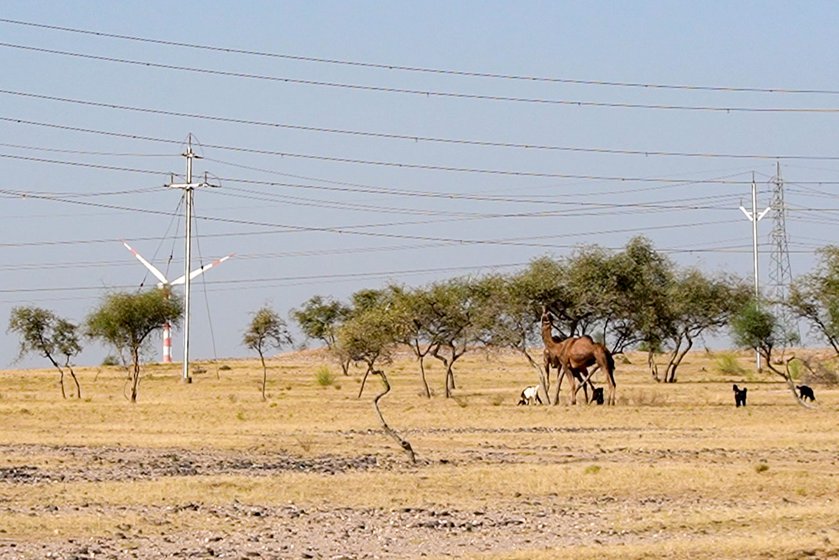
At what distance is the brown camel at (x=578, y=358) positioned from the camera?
6406 centimetres

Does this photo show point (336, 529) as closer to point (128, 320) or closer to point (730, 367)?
point (128, 320)

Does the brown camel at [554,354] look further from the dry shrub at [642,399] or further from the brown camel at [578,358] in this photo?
the dry shrub at [642,399]

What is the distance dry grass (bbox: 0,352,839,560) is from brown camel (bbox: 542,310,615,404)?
197 centimetres

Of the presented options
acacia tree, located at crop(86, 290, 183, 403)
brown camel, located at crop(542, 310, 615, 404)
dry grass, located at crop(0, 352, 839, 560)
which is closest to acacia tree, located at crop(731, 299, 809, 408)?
dry grass, located at crop(0, 352, 839, 560)

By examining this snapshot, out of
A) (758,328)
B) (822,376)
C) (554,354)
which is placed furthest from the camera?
(822,376)

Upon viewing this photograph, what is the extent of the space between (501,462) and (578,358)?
29.5 m

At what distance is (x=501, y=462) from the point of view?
3544 centimetres

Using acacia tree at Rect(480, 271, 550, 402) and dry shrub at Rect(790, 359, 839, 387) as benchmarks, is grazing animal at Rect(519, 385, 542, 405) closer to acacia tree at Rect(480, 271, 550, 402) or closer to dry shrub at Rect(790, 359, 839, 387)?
acacia tree at Rect(480, 271, 550, 402)

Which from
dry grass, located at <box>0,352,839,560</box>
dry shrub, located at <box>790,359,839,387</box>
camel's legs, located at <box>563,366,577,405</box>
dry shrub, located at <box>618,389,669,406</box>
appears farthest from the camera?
dry shrub, located at <box>790,359,839,387</box>

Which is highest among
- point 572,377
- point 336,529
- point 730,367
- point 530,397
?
point 730,367

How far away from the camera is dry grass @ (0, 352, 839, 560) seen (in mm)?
23594

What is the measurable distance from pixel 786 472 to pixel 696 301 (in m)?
71.9

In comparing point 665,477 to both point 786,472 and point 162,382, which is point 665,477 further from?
point 162,382

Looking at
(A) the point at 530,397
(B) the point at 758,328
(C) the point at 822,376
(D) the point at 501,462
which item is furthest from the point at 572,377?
(D) the point at 501,462
